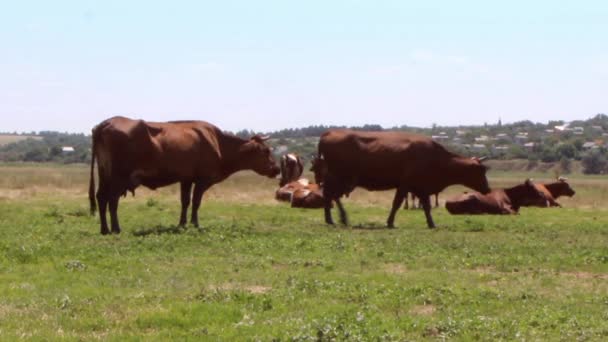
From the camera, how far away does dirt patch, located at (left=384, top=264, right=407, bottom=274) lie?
49.2 feet

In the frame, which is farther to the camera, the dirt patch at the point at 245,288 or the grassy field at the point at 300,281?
the dirt patch at the point at 245,288

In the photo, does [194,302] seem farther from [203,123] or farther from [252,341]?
[203,123]

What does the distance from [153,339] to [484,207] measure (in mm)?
22874

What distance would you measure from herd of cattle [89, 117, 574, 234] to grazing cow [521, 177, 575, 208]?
1.65m

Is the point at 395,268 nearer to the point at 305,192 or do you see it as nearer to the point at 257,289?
the point at 257,289

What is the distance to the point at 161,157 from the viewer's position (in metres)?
21.2

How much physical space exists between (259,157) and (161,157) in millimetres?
4124

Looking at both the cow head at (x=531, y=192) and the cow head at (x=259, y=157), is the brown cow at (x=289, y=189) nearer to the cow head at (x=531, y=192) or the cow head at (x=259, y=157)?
the cow head at (x=531, y=192)

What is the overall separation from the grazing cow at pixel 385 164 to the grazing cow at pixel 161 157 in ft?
7.48

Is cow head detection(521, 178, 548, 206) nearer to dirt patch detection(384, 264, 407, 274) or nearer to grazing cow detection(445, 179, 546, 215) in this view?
grazing cow detection(445, 179, 546, 215)

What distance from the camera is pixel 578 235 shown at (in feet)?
70.7

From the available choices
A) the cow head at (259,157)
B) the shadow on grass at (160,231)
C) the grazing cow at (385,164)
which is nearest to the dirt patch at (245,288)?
the shadow on grass at (160,231)

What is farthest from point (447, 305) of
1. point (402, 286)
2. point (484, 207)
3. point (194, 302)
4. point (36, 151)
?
point (36, 151)

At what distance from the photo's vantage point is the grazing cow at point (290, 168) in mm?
36500
